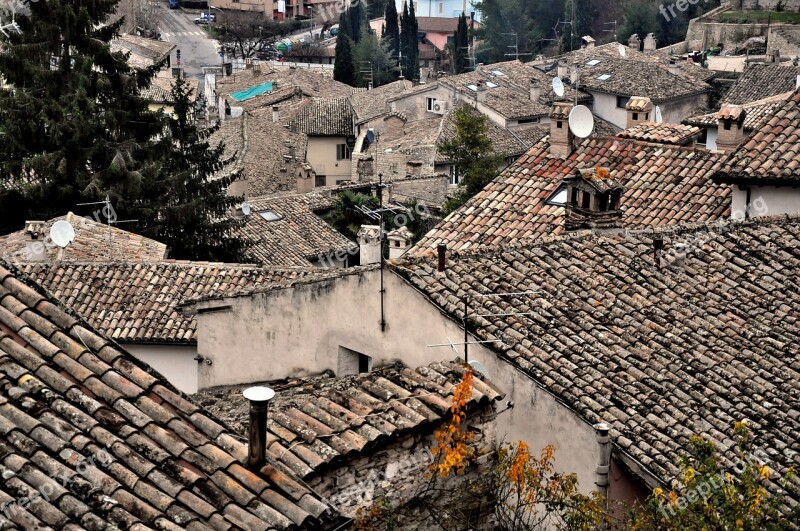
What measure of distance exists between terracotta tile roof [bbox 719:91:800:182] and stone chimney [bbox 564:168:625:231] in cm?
246

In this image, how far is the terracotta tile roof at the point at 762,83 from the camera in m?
52.2

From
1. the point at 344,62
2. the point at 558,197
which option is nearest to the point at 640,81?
the point at 344,62

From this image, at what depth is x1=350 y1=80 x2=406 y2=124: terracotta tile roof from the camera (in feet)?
193

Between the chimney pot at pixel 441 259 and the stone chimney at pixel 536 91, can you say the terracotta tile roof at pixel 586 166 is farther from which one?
the stone chimney at pixel 536 91

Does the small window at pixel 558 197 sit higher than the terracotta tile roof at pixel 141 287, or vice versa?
the small window at pixel 558 197

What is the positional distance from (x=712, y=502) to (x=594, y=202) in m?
6.98

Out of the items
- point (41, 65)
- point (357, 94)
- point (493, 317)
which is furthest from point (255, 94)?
point (493, 317)

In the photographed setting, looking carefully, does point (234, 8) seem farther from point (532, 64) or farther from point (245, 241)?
point (245, 241)

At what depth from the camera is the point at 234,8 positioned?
115812mm

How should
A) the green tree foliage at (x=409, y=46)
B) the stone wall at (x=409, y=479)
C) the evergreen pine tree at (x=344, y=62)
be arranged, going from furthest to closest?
1. the green tree foliage at (x=409, y=46)
2. the evergreen pine tree at (x=344, y=62)
3. the stone wall at (x=409, y=479)

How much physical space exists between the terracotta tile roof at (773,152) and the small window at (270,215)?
19.1 m

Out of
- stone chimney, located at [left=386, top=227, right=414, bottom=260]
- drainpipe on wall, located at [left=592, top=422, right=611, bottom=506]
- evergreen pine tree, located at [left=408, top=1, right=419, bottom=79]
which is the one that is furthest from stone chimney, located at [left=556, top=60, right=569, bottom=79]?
drainpipe on wall, located at [left=592, top=422, right=611, bottom=506]

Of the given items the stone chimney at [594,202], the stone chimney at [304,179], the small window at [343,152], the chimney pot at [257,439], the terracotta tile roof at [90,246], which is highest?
the chimney pot at [257,439]

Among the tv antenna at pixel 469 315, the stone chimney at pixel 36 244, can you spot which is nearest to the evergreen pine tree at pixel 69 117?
the stone chimney at pixel 36 244
